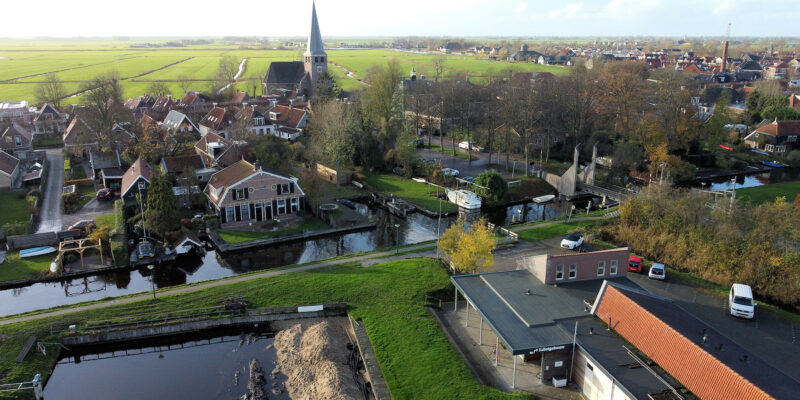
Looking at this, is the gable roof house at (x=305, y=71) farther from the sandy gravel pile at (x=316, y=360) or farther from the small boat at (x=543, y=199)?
the sandy gravel pile at (x=316, y=360)

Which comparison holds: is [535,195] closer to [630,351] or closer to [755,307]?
[755,307]

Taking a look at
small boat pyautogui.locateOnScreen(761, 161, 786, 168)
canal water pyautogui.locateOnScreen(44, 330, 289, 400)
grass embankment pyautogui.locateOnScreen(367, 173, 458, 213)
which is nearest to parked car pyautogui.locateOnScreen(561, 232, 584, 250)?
grass embankment pyautogui.locateOnScreen(367, 173, 458, 213)

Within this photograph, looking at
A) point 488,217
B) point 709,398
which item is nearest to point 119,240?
point 488,217

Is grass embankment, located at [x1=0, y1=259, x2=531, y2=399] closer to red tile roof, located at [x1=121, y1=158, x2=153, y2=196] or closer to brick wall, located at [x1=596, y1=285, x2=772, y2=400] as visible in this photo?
brick wall, located at [x1=596, y1=285, x2=772, y2=400]

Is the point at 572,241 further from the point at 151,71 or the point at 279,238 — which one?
the point at 151,71

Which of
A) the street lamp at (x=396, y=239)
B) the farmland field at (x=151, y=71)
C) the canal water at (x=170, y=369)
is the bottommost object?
the canal water at (x=170, y=369)

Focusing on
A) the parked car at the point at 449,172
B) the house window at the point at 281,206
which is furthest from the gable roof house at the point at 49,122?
the parked car at the point at 449,172
